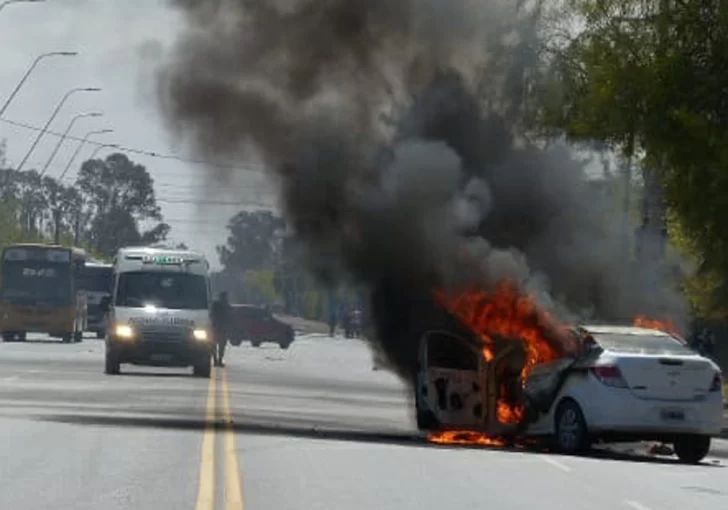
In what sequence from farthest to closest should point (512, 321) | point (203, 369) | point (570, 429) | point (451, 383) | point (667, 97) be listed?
point (203, 369), point (667, 97), point (512, 321), point (451, 383), point (570, 429)

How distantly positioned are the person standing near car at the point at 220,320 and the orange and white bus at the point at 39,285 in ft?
59.0

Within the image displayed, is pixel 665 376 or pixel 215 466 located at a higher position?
pixel 665 376

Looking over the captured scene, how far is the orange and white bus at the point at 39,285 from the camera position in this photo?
7056 cm

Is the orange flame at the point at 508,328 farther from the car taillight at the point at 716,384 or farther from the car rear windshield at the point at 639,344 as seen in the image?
the car taillight at the point at 716,384

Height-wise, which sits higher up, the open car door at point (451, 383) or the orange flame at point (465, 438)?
the open car door at point (451, 383)

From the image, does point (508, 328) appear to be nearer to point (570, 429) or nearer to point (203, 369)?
point (570, 429)

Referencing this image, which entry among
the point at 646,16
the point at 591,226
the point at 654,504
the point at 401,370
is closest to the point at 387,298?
the point at 401,370

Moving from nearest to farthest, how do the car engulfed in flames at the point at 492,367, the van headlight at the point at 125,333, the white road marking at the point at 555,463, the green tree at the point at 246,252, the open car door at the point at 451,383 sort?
the white road marking at the point at 555,463 < the car engulfed in flames at the point at 492,367 < the open car door at the point at 451,383 < the van headlight at the point at 125,333 < the green tree at the point at 246,252

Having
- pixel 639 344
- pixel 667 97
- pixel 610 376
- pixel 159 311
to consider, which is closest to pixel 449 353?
pixel 639 344

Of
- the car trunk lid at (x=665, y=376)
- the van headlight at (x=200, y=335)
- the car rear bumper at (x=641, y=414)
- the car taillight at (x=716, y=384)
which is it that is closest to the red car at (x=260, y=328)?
the van headlight at (x=200, y=335)

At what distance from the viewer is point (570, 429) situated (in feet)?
78.7

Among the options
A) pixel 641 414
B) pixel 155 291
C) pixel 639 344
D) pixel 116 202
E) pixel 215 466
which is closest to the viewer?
pixel 215 466

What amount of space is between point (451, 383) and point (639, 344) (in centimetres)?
252

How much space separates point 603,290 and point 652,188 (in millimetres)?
15397
